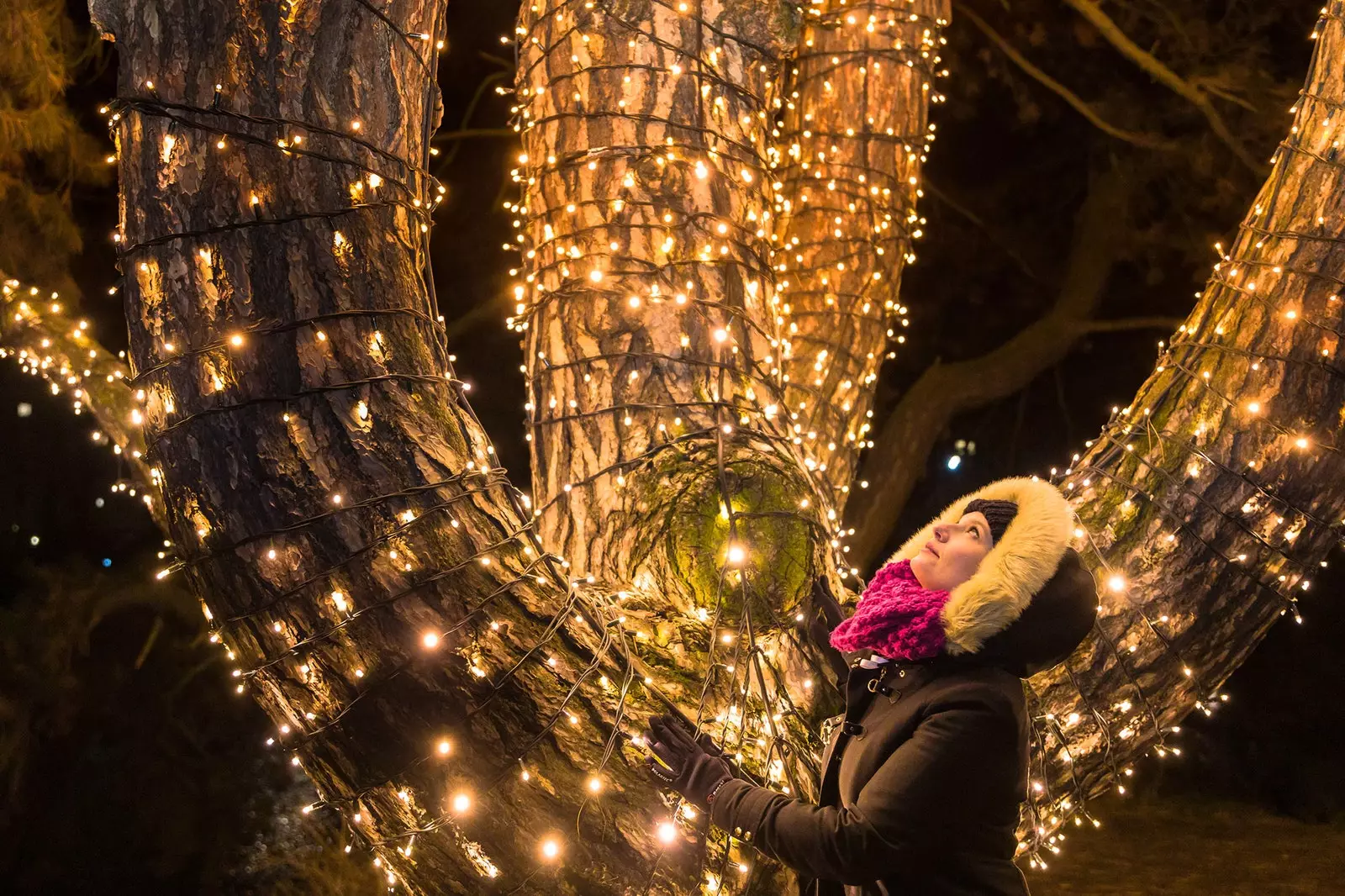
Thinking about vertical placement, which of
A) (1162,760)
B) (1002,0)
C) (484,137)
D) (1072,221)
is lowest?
(1162,760)

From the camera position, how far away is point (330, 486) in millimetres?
1363

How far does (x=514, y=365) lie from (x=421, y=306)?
501 cm

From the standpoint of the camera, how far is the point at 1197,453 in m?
1.90

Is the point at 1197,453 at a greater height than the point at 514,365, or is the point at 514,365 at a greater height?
the point at 1197,453

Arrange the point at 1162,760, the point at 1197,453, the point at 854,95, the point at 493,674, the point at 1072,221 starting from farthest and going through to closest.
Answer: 1. the point at 1072,221
2. the point at 1162,760
3. the point at 854,95
4. the point at 1197,453
5. the point at 493,674

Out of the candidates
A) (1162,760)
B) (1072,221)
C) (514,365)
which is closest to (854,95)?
(514,365)

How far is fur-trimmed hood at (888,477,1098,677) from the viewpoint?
1495 millimetres

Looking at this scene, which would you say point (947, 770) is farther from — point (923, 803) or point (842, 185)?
point (842, 185)

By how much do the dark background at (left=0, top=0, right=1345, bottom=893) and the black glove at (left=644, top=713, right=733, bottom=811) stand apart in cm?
350

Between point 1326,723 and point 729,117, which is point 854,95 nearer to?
point 729,117

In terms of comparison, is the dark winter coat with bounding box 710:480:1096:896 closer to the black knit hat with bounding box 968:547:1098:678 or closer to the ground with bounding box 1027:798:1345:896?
the black knit hat with bounding box 968:547:1098:678

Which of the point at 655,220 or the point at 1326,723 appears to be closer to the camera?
the point at 655,220

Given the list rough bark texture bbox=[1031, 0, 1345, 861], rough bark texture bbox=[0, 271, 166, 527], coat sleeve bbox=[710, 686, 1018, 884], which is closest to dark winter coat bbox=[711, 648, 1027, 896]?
coat sleeve bbox=[710, 686, 1018, 884]

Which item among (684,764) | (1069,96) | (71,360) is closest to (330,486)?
(684,764)
